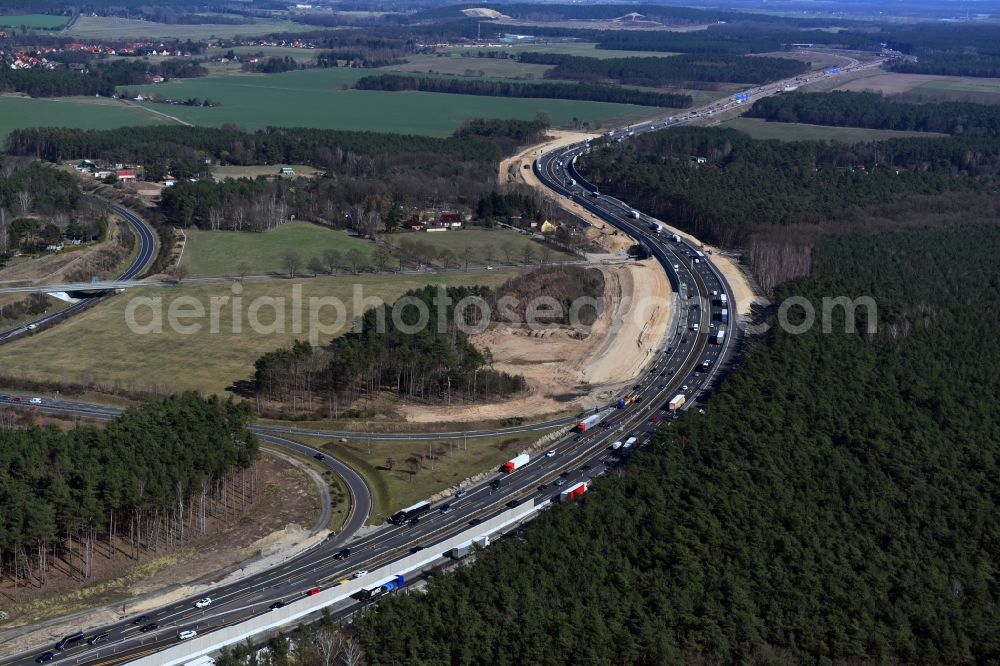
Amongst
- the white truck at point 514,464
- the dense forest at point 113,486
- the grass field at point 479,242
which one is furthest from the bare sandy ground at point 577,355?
the dense forest at point 113,486

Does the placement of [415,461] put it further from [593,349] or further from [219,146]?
[219,146]

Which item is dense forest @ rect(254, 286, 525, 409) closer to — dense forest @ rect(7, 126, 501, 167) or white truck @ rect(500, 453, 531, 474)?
white truck @ rect(500, 453, 531, 474)

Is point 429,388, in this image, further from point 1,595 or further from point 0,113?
point 0,113

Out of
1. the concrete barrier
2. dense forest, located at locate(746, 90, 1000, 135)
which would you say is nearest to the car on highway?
the concrete barrier

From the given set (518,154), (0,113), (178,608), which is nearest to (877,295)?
(178,608)

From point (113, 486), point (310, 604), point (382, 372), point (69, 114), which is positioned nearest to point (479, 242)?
point (382, 372)

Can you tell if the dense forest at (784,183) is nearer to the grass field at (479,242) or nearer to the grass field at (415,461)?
the grass field at (479,242)

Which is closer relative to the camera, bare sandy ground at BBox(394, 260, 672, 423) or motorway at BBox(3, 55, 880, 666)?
motorway at BBox(3, 55, 880, 666)

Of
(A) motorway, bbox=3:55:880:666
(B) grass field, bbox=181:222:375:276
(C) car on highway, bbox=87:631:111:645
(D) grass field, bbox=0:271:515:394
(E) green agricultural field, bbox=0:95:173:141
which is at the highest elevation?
(E) green agricultural field, bbox=0:95:173:141
